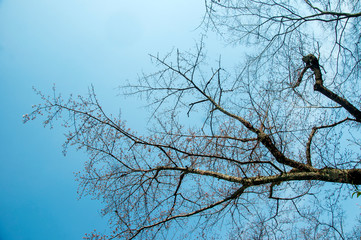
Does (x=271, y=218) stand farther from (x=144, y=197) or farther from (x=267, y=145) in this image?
(x=144, y=197)

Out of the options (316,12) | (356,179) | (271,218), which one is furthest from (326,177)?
(316,12)

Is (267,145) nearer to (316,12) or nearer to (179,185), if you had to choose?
(179,185)

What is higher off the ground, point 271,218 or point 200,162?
point 200,162

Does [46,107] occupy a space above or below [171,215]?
above

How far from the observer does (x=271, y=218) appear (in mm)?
Answer: 5195

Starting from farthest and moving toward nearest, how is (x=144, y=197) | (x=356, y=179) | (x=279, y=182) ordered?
(x=144, y=197), (x=279, y=182), (x=356, y=179)

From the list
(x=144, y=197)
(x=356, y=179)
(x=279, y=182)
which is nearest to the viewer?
(x=356, y=179)

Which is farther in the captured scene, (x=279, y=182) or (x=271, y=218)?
(x=271, y=218)

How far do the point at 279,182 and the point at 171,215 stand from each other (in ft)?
7.85

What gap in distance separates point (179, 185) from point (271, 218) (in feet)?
7.39

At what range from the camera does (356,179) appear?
13.9 feet

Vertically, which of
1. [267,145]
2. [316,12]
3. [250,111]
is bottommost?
[267,145]

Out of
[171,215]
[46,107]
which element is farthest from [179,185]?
[46,107]

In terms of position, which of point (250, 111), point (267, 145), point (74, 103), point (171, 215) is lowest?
point (171, 215)
